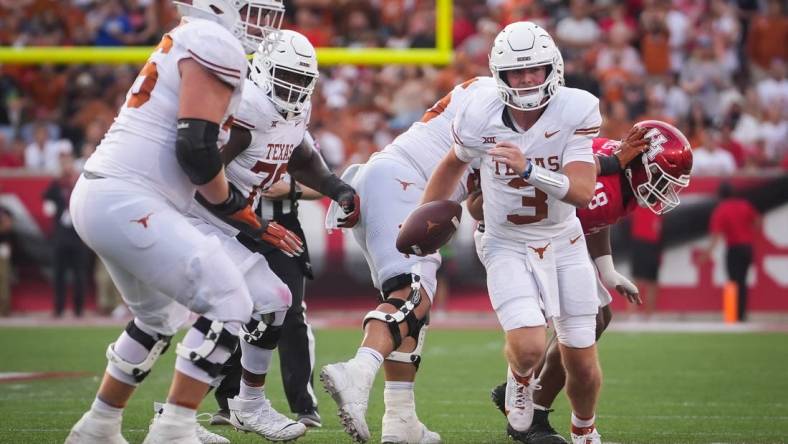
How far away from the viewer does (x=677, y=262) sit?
44.6 feet

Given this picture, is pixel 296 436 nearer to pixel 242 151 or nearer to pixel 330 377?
pixel 330 377

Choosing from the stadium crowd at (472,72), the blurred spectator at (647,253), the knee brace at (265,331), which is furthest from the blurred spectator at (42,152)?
the knee brace at (265,331)

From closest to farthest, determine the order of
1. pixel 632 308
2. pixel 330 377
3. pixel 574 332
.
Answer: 1. pixel 330 377
2. pixel 574 332
3. pixel 632 308

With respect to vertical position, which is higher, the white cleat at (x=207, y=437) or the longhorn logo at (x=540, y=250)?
the longhorn logo at (x=540, y=250)

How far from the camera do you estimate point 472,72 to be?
14109 millimetres

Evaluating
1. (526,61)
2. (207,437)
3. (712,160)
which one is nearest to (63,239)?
(712,160)

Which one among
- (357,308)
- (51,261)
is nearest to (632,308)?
(357,308)

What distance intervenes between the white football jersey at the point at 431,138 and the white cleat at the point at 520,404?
3.84 feet

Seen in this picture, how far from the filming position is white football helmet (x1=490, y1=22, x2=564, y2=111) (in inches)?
196

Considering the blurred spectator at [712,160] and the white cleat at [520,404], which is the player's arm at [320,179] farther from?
the blurred spectator at [712,160]

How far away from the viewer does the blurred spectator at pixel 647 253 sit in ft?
43.5


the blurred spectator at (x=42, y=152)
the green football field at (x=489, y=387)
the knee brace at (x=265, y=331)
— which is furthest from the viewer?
the blurred spectator at (x=42, y=152)

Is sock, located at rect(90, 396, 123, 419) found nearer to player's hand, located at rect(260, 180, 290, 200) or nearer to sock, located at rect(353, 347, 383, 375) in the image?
sock, located at rect(353, 347, 383, 375)

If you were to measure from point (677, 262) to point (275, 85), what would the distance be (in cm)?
918
